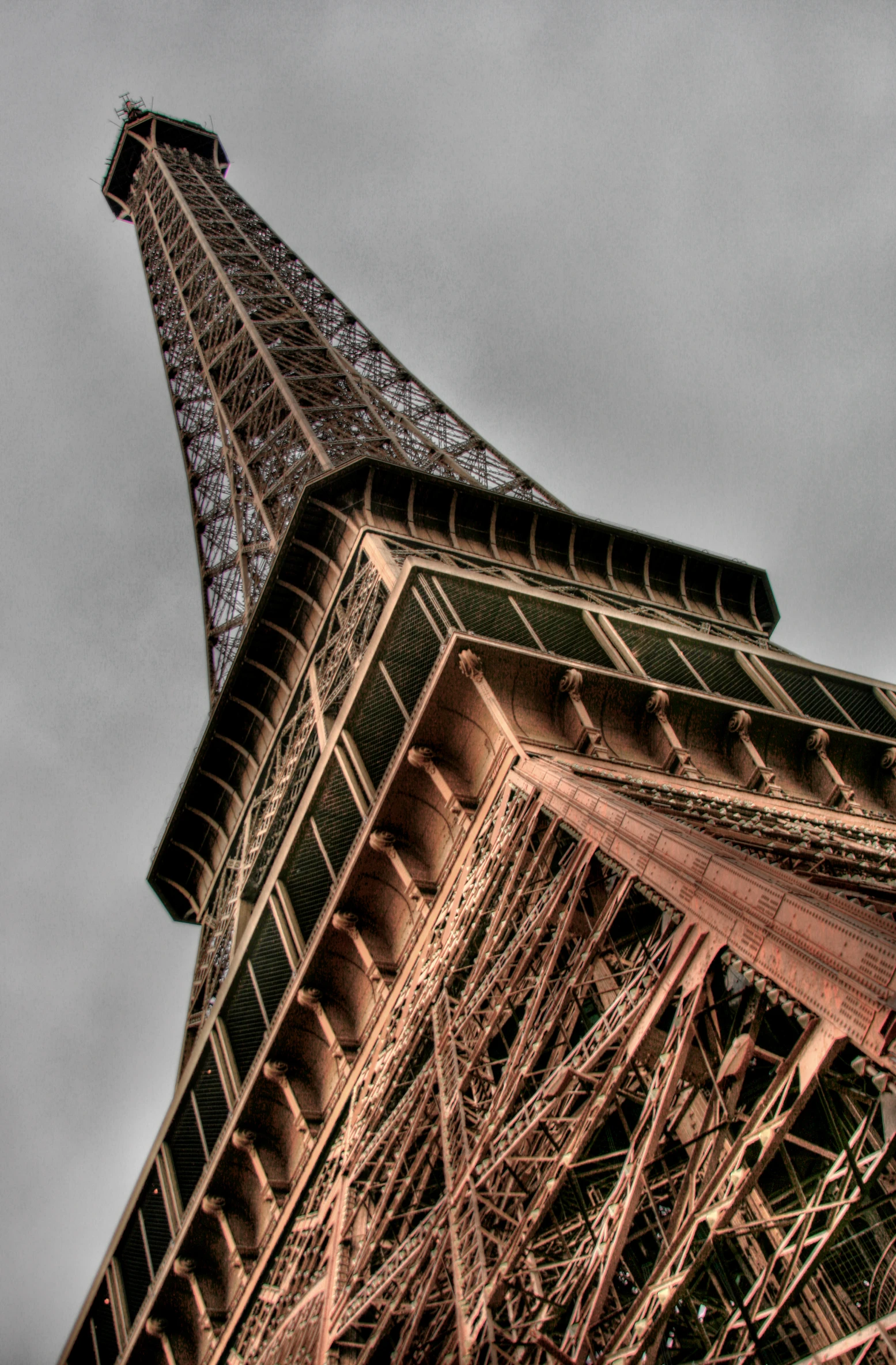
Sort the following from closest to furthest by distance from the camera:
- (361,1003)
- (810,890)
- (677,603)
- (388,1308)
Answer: (810,890), (388,1308), (361,1003), (677,603)

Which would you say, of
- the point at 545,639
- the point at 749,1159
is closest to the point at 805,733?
the point at 545,639

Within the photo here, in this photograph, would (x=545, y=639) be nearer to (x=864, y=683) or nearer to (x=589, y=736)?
(x=589, y=736)

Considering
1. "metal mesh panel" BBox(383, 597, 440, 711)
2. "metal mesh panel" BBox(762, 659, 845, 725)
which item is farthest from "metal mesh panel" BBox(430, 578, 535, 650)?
"metal mesh panel" BBox(762, 659, 845, 725)

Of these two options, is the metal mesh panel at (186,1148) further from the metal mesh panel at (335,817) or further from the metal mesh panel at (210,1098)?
the metal mesh panel at (335,817)

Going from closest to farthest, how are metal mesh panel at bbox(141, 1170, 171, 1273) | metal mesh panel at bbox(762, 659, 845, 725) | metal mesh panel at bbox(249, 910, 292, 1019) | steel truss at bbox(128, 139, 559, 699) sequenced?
metal mesh panel at bbox(762, 659, 845, 725)
metal mesh panel at bbox(249, 910, 292, 1019)
metal mesh panel at bbox(141, 1170, 171, 1273)
steel truss at bbox(128, 139, 559, 699)

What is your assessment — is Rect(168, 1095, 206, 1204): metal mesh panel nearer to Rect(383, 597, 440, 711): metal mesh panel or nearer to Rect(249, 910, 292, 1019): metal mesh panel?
Rect(249, 910, 292, 1019): metal mesh panel

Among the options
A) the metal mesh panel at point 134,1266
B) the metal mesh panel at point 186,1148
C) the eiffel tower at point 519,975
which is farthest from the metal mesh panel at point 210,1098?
the metal mesh panel at point 134,1266
